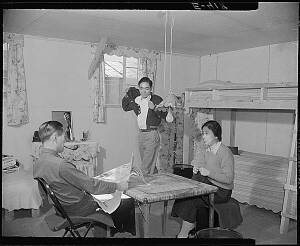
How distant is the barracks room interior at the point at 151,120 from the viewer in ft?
7.68

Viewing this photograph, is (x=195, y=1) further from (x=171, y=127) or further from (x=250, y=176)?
(x=250, y=176)

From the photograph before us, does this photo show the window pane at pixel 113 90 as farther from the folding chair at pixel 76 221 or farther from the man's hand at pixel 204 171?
the folding chair at pixel 76 221

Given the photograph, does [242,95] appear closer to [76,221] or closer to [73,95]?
[73,95]

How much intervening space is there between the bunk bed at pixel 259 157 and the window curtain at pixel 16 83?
1649 mm

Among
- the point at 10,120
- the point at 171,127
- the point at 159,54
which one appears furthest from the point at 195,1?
the point at 10,120

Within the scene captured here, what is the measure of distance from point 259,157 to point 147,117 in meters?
1.48

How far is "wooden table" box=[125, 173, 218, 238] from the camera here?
83.3 inches

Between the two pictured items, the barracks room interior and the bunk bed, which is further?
the bunk bed

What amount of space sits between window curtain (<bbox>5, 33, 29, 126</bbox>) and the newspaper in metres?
0.92

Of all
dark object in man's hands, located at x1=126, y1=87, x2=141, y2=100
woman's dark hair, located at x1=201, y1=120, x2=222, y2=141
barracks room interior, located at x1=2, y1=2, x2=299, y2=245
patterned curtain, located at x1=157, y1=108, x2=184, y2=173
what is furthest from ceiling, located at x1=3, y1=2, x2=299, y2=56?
woman's dark hair, located at x1=201, y1=120, x2=222, y2=141

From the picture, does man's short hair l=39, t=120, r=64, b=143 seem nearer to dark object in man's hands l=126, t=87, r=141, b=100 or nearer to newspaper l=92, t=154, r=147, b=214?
newspaper l=92, t=154, r=147, b=214

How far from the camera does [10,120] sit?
2.68 meters

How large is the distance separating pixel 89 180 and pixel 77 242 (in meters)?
0.57

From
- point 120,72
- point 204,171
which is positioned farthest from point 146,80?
point 204,171
